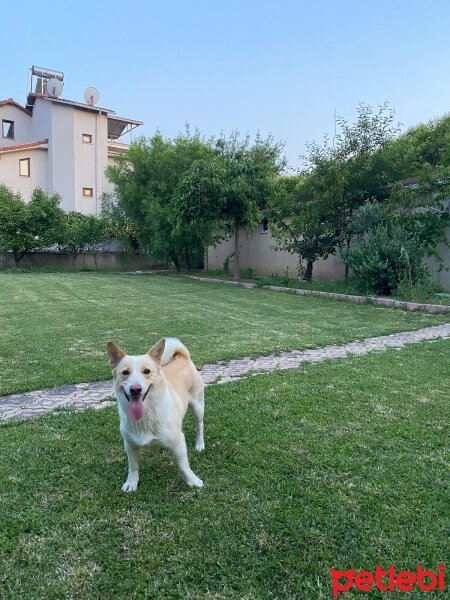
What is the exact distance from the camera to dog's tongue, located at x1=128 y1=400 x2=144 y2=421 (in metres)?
2.25

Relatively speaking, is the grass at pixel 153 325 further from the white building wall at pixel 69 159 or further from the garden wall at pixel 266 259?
the white building wall at pixel 69 159

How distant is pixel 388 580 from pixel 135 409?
1.34m

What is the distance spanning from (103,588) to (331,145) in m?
13.4

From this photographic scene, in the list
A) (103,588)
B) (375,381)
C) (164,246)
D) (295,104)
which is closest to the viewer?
(103,588)

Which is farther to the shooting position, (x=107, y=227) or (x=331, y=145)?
(x=107, y=227)

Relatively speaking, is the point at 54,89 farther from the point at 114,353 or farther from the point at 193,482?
the point at 193,482

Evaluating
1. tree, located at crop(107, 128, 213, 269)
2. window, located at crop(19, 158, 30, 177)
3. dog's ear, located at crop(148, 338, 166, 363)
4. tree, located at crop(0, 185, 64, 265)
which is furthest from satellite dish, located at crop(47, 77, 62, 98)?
dog's ear, located at crop(148, 338, 166, 363)

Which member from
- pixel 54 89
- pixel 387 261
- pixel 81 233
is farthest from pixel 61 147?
pixel 387 261

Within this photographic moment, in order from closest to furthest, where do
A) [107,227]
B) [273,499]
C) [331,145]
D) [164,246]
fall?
1. [273,499]
2. [331,145]
3. [164,246]
4. [107,227]

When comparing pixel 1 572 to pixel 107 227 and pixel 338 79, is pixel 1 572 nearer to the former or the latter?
pixel 338 79

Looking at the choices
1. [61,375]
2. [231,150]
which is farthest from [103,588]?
[231,150]

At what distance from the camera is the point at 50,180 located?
25.7 meters

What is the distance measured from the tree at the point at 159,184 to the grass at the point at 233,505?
1599cm

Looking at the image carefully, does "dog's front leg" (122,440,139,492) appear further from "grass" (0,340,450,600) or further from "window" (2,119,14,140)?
"window" (2,119,14,140)
